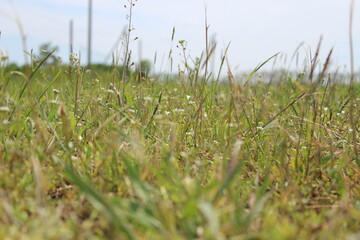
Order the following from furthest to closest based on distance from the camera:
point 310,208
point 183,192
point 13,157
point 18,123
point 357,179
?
point 18,123 → point 357,179 → point 13,157 → point 310,208 → point 183,192

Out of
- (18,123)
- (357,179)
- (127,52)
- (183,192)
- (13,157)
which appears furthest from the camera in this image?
(127,52)

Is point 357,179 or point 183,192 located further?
point 357,179

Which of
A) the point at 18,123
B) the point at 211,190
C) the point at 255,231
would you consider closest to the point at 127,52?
the point at 18,123

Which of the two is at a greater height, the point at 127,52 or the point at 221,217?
the point at 127,52

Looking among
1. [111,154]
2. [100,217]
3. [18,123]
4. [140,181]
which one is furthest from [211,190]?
[18,123]

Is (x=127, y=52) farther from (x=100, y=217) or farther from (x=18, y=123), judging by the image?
(x=100, y=217)

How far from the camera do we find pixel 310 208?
159 centimetres

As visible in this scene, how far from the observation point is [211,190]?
139cm

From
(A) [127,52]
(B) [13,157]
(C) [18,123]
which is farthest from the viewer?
(A) [127,52]

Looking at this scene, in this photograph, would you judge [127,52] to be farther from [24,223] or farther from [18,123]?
[24,223]

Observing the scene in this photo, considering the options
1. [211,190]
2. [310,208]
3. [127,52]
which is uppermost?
[127,52]

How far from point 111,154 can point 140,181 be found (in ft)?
1.23

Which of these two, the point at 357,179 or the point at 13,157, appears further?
the point at 357,179

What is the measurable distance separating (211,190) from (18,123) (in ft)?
4.13
